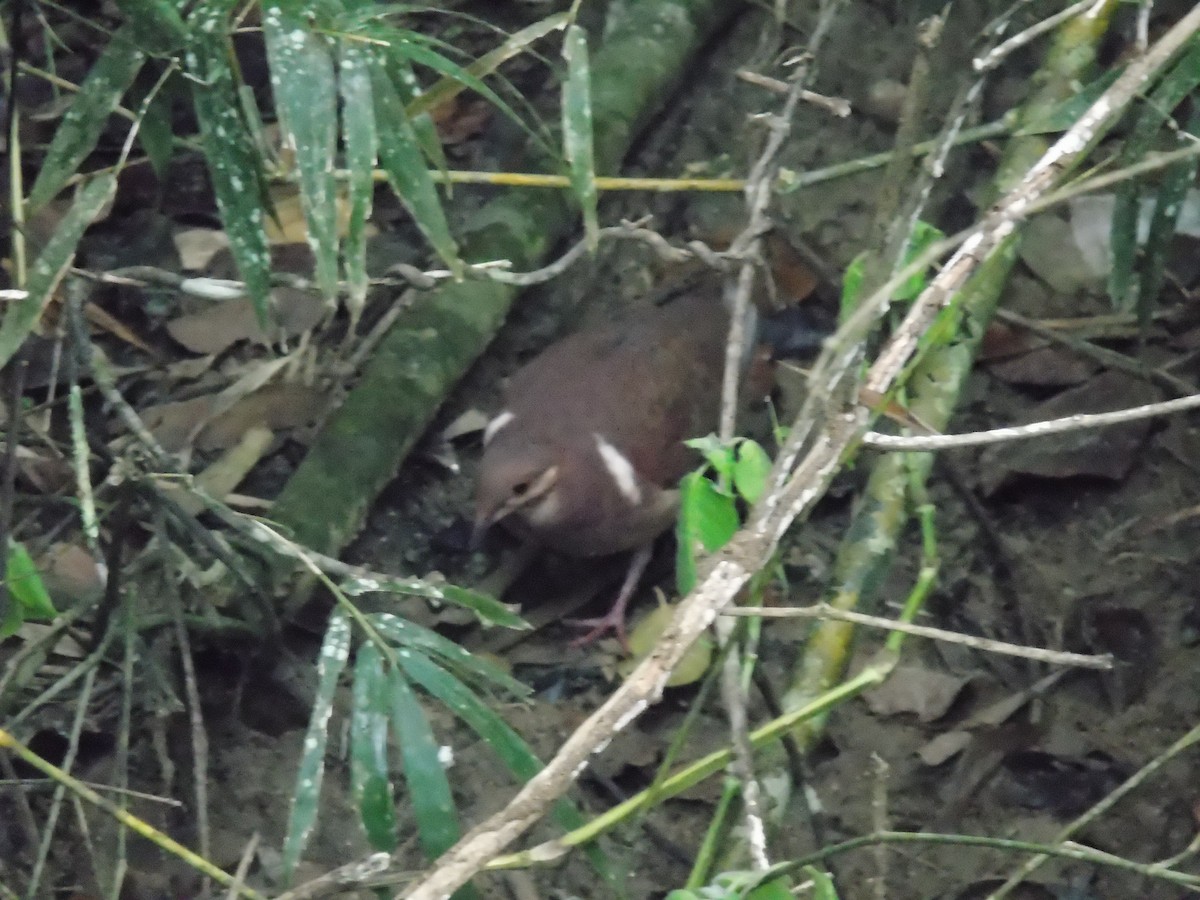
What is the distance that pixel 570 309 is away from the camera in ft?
10.2

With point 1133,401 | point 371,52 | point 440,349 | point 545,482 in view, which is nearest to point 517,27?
point 440,349

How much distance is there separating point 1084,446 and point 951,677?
56 cm

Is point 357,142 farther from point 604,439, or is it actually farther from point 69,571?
point 604,439

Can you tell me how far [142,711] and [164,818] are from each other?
0.22 m

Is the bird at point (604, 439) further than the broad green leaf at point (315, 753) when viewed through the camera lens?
Yes

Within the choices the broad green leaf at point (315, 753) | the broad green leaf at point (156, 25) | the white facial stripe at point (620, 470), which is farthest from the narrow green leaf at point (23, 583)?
the white facial stripe at point (620, 470)

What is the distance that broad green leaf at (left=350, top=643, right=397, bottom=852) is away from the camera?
4.74 ft

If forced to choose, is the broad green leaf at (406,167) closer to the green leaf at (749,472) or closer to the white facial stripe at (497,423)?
the green leaf at (749,472)

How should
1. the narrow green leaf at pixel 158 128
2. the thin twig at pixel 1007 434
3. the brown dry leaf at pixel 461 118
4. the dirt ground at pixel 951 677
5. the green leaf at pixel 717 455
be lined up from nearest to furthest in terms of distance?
the thin twig at pixel 1007 434, the green leaf at pixel 717 455, the narrow green leaf at pixel 158 128, the dirt ground at pixel 951 677, the brown dry leaf at pixel 461 118

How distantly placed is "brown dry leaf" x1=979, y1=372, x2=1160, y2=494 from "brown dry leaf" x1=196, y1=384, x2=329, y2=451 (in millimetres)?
1398

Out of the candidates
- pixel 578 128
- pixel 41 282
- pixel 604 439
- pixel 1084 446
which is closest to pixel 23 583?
pixel 41 282

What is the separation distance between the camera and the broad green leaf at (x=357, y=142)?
1.36m

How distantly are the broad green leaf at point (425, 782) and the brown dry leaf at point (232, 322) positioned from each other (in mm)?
1581

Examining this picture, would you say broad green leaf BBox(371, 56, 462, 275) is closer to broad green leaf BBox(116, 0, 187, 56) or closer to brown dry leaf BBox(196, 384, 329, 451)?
broad green leaf BBox(116, 0, 187, 56)
